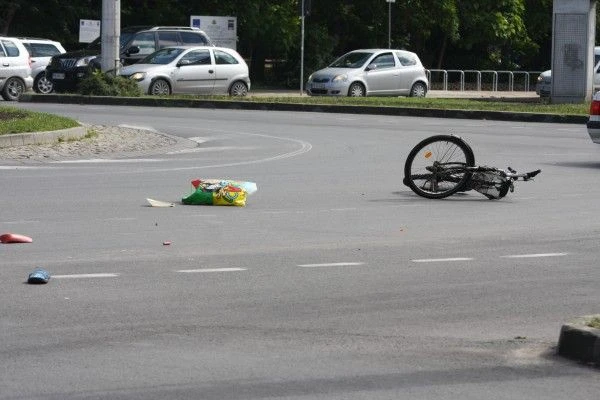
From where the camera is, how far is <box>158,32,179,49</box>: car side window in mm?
40656

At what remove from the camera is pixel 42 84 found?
4031 centimetres

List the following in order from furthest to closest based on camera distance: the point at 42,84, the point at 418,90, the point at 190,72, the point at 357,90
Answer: the point at 418,90 < the point at 357,90 < the point at 42,84 < the point at 190,72

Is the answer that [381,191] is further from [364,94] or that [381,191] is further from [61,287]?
[364,94]

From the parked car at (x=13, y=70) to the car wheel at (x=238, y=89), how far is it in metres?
5.52

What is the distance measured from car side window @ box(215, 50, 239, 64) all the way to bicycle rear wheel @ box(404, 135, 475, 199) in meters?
23.2

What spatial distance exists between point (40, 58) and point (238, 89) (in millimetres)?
7365

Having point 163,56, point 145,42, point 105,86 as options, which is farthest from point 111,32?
point 145,42

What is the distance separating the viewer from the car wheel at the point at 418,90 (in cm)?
4275

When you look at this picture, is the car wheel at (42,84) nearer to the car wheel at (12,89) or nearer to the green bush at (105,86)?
the car wheel at (12,89)

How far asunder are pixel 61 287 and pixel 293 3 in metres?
46.9

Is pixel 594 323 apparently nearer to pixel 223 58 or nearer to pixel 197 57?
pixel 197 57

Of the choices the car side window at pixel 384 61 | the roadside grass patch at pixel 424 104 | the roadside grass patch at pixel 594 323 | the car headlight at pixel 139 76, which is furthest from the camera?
the car side window at pixel 384 61

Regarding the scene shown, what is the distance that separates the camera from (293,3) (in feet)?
182

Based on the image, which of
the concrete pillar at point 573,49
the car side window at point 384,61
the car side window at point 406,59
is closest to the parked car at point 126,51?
the car side window at point 384,61
